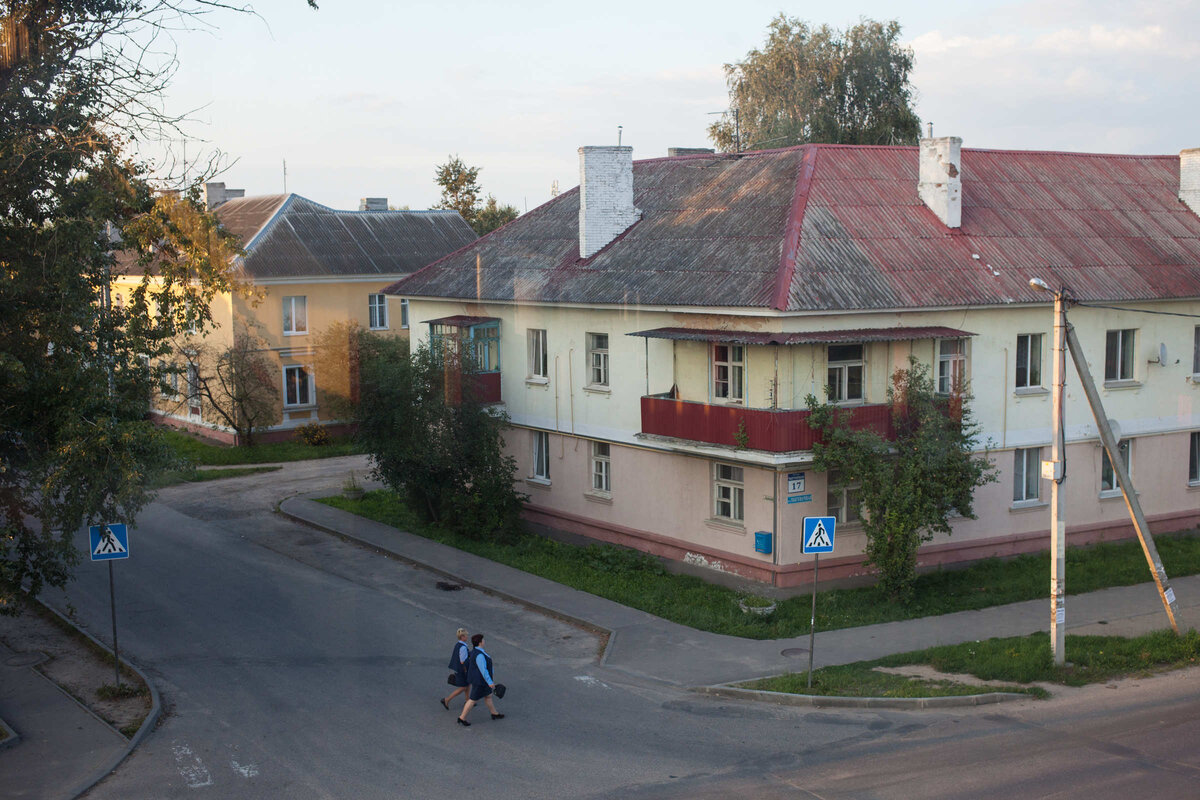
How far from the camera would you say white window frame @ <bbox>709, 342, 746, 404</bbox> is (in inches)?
812

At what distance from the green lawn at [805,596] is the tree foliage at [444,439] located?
750mm

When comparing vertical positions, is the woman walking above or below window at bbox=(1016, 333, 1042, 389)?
below

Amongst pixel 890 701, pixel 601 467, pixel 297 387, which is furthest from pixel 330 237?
pixel 890 701

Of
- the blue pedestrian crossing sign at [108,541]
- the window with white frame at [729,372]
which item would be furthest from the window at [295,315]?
the blue pedestrian crossing sign at [108,541]

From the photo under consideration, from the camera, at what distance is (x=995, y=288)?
21766 millimetres

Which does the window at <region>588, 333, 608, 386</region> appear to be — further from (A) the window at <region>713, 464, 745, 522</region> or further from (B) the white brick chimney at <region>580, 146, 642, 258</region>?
(A) the window at <region>713, 464, 745, 522</region>

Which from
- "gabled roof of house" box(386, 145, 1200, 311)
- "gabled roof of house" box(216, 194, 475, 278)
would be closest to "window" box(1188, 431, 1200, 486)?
"gabled roof of house" box(386, 145, 1200, 311)

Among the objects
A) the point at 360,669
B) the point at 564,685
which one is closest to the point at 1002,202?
the point at 564,685

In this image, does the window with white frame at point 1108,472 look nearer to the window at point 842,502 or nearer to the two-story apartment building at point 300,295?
the window at point 842,502

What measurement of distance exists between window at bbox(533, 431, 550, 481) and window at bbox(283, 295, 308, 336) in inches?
628

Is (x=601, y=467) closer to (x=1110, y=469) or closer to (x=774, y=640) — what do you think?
(x=774, y=640)

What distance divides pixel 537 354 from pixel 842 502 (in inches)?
341

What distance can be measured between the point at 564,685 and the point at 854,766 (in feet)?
16.0

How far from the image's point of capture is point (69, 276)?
46.0ft
